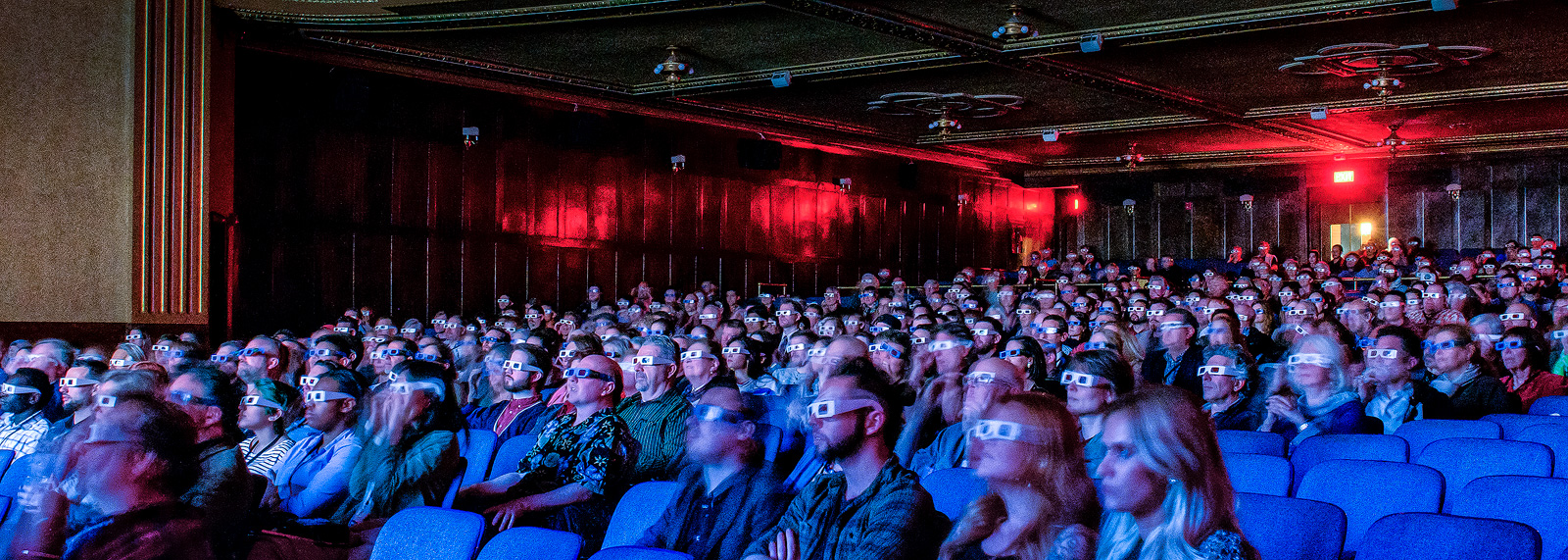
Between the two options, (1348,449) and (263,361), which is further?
(263,361)

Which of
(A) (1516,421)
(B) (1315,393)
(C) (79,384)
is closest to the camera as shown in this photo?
(A) (1516,421)

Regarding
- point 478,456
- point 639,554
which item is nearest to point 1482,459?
point 639,554

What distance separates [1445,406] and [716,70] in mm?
8873

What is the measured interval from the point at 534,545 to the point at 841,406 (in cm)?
71

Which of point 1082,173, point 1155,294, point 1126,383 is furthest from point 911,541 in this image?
point 1082,173

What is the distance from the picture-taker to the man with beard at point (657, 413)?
3.92 meters

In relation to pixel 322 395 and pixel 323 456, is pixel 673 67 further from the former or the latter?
pixel 323 456

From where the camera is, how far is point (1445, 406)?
16.3ft

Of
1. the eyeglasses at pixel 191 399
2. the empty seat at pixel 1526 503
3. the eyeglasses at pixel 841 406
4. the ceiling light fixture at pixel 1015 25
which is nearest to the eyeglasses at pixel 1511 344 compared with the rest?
the empty seat at pixel 1526 503

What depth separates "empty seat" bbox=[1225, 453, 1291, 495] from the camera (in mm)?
3428

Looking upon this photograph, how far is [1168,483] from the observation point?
2014 mm

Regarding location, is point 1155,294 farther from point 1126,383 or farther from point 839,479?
point 839,479

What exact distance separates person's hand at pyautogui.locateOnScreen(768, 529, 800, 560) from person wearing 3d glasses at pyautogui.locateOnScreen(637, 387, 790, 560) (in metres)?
0.24

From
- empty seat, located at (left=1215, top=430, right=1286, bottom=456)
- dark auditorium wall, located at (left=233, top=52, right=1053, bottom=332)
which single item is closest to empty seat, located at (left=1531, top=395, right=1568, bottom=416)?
empty seat, located at (left=1215, top=430, right=1286, bottom=456)
